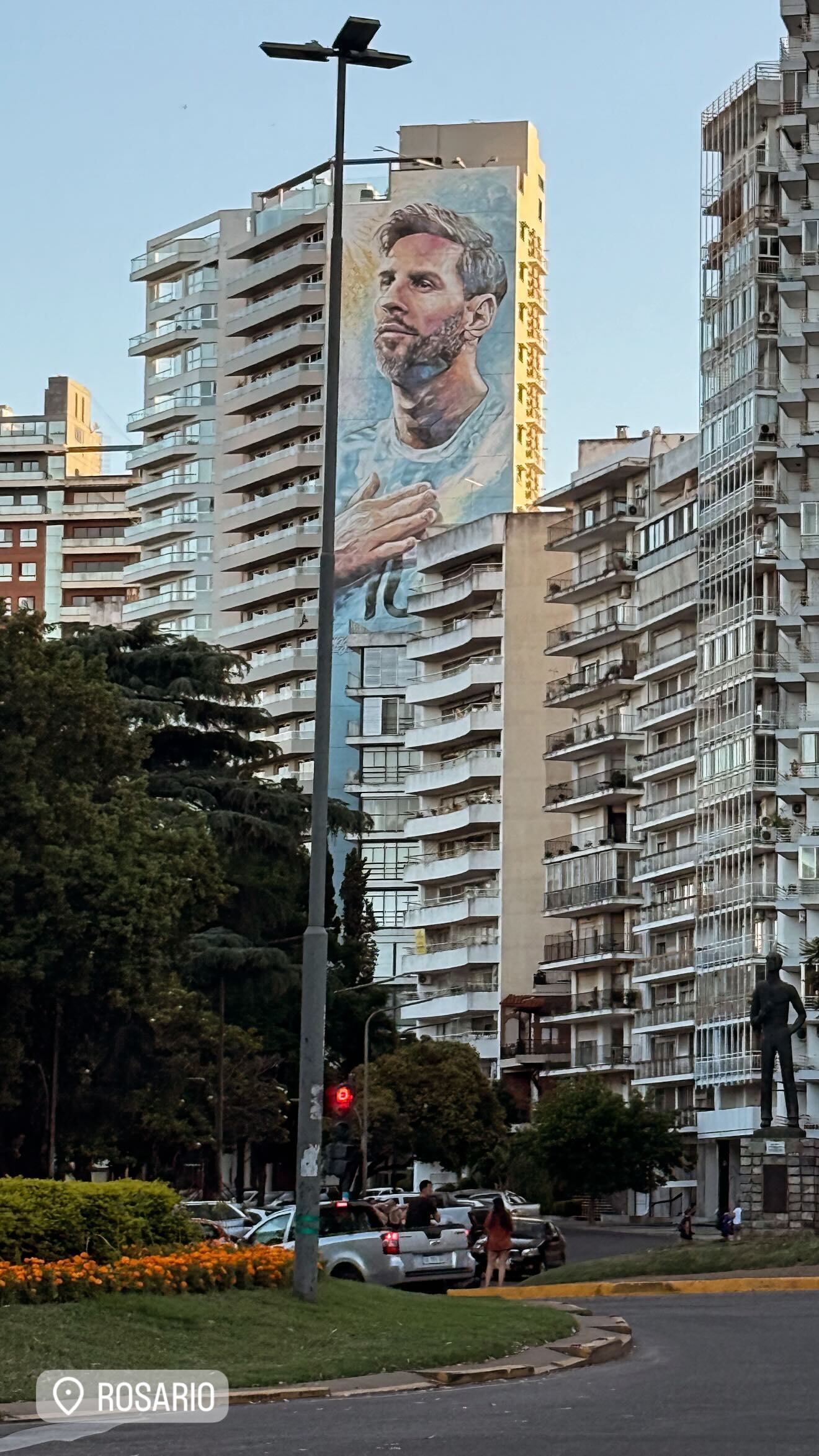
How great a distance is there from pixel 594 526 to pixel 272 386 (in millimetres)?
44795

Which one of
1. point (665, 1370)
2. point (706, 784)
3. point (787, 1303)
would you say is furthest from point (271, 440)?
point (665, 1370)

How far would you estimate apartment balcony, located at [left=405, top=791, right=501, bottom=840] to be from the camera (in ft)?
364

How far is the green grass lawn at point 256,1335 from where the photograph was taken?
19719 millimetres

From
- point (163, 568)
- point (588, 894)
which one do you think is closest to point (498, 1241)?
point (588, 894)

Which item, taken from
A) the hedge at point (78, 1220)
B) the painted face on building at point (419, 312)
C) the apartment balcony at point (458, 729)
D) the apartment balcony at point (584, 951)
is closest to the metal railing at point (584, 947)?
the apartment balcony at point (584, 951)

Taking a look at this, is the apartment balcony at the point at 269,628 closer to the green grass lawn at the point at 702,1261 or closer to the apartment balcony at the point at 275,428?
the apartment balcony at the point at 275,428

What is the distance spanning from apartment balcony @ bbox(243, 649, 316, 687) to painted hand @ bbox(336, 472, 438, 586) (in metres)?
3.98

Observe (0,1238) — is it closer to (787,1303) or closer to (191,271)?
(787,1303)

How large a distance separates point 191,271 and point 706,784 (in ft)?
268

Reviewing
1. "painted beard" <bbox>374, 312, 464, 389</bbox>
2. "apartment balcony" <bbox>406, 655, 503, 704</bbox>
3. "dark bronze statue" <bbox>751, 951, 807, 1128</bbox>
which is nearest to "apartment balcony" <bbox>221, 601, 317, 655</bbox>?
"painted beard" <bbox>374, 312, 464, 389</bbox>

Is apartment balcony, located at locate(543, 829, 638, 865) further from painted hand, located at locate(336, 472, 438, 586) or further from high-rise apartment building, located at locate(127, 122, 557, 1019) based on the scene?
painted hand, located at locate(336, 472, 438, 586)

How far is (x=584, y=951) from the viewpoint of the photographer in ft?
333

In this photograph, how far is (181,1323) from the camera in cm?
2220

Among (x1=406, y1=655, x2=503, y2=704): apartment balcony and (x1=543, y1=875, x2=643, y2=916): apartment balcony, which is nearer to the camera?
(x1=543, y1=875, x2=643, y2=916): apartment balcony
